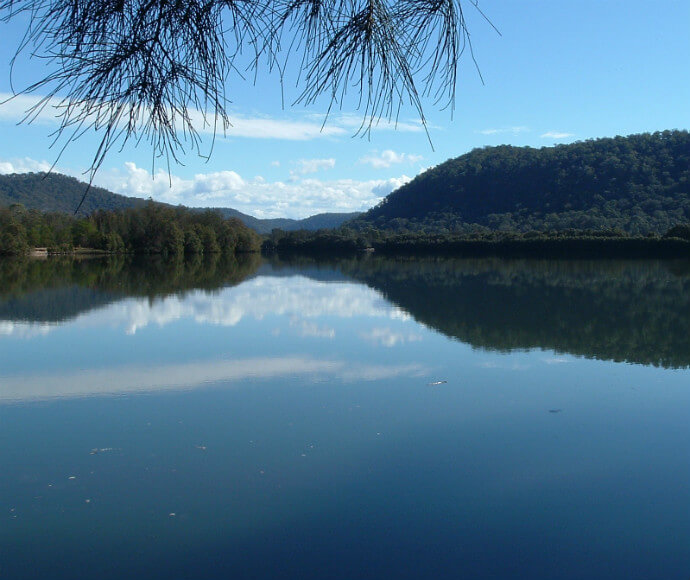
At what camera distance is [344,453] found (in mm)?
5480

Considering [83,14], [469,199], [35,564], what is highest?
[469,199]

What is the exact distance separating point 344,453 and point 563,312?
1065 centimetres

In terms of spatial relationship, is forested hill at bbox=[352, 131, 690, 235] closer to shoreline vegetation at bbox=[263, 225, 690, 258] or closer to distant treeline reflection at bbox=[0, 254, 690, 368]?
shoreline vegetation at bbox=[263, 225, 690, 258]

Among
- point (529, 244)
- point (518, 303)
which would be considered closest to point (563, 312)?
point (518, 303)

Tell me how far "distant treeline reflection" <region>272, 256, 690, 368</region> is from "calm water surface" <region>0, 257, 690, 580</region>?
135 mm

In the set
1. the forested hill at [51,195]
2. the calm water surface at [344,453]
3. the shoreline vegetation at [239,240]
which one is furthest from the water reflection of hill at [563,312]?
the forested hill at [51,195]

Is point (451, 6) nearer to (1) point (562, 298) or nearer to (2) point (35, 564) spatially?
(2) point (35, 564)

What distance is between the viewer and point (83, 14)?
1848 mm

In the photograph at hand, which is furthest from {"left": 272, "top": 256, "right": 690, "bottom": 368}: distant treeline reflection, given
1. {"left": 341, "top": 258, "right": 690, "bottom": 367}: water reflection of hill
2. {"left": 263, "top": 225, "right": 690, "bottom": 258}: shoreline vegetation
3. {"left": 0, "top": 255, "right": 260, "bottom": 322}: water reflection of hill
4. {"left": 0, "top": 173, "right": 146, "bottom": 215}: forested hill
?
{"left": 0, "top": 173, "right": 146, "bottom": 215}: forested hill

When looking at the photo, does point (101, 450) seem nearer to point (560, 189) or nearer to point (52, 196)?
point (560, 189)

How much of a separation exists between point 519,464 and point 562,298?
44.2 feet

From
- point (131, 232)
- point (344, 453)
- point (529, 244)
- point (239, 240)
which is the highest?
point (131, 232)

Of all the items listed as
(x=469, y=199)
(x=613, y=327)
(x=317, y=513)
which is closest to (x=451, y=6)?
(x=317, y=513)

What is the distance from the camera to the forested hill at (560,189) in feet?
182
